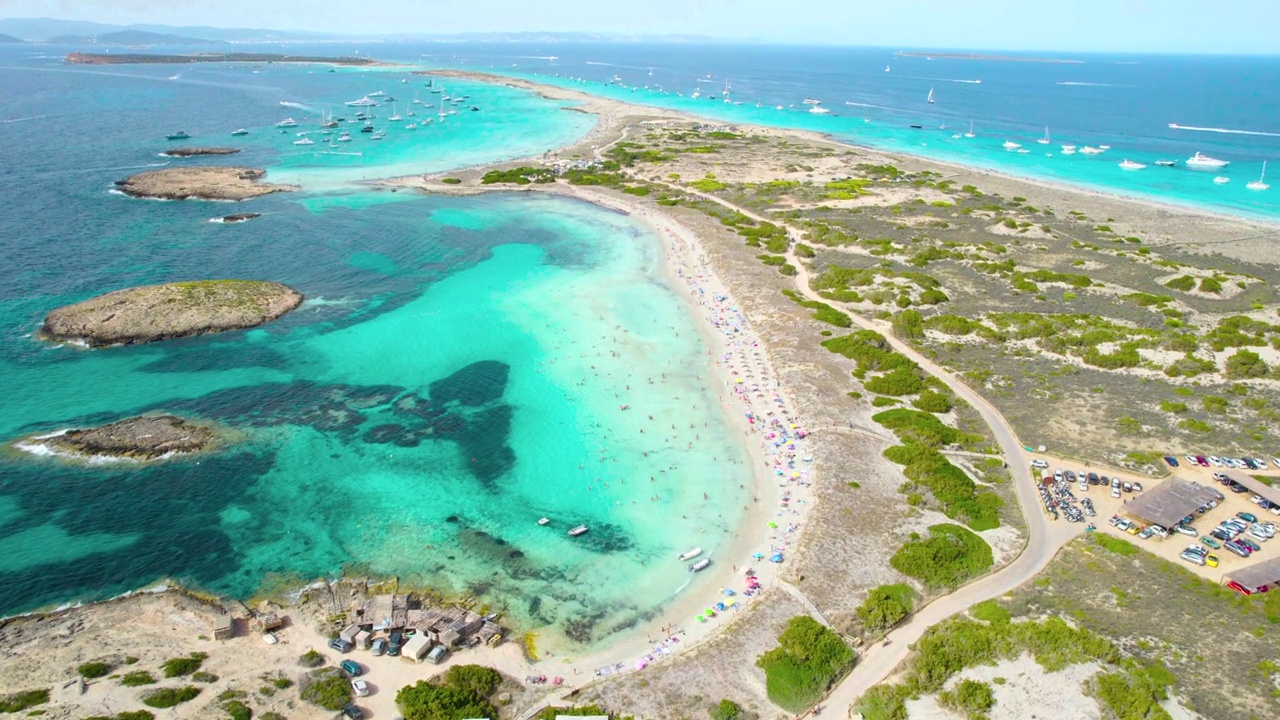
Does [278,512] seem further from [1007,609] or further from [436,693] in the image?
[1007,609]

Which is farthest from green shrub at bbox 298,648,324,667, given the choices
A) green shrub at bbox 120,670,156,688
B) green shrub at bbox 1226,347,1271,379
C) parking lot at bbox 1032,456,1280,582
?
green shrub at bbox 1226,347,1271,379

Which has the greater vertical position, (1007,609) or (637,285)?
(637,285)

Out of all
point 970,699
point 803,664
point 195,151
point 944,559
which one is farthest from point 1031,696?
point 195,151

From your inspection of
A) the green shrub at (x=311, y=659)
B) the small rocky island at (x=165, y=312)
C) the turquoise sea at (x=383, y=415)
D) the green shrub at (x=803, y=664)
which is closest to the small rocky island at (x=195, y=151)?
the turquoise sea at (x=383, y=415)

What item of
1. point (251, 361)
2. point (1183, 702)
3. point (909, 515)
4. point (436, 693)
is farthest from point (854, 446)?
point (251, 361)

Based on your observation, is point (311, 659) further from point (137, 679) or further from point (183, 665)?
point (137, 679)
